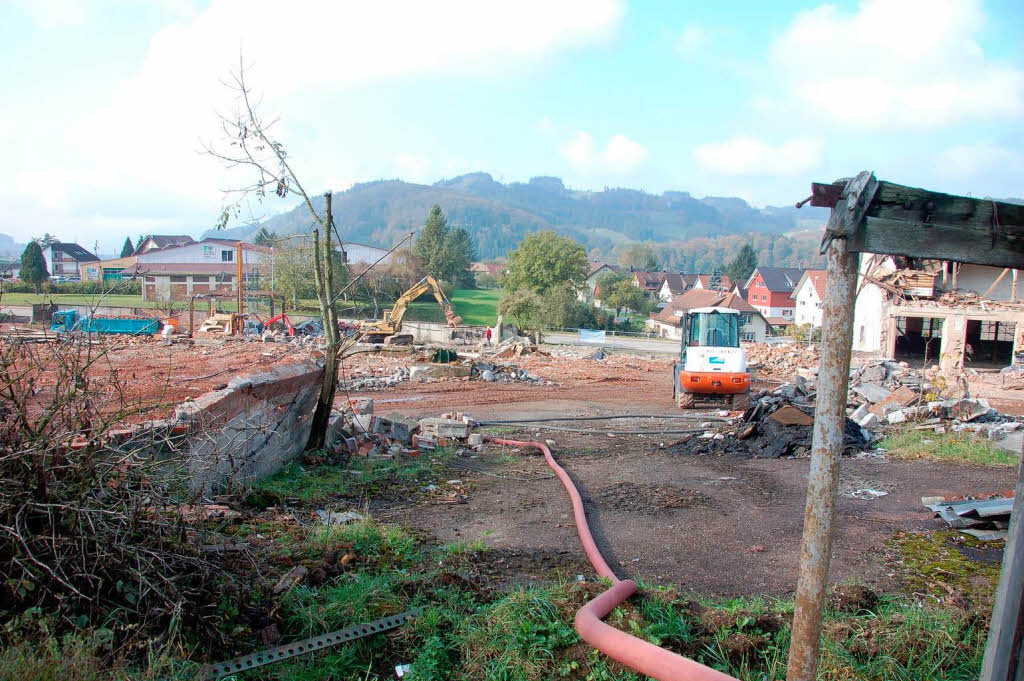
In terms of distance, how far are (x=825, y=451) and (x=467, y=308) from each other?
64642mm

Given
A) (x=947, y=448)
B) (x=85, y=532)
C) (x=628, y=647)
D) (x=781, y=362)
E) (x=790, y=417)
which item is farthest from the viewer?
(x=781, y=362)

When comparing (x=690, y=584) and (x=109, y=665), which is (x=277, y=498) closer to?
(x=109, y=665)

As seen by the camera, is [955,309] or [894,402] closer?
[894,402]

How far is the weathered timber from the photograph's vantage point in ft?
9.70

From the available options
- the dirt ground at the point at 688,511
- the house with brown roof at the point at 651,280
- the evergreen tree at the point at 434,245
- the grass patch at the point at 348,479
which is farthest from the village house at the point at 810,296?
the grass patch at the point at 348,479

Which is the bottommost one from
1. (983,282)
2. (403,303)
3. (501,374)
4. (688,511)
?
(501,374)

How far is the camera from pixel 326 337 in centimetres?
962

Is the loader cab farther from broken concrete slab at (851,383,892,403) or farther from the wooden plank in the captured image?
the wooden plank

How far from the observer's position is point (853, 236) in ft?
9.55

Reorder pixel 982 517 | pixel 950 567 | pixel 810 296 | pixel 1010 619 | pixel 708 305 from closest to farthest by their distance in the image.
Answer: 1. pixel 1010 619
2. pixel 950 567
3. pixel 982 517
4. pixel 810 296
5. pixel 708 305

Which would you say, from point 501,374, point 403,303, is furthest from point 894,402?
point 403,303

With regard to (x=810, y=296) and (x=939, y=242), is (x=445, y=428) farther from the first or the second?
(x=810, y=296)

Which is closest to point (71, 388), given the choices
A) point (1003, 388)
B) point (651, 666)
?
point (651, 666)

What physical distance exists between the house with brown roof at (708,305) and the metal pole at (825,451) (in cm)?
4559
